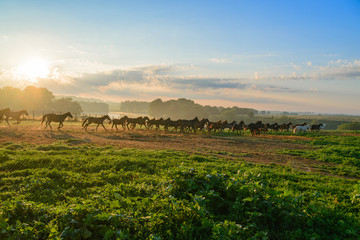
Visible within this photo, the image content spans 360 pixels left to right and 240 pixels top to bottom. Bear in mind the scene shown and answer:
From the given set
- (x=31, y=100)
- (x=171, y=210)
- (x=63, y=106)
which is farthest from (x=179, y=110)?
(x=171, y=210)

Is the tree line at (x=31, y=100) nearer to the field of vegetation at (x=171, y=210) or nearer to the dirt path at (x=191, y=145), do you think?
the dirt path at (x=191, y=145)

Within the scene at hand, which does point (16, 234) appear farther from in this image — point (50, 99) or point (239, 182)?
point (50, 99)

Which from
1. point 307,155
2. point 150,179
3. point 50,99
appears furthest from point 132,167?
point 50,99

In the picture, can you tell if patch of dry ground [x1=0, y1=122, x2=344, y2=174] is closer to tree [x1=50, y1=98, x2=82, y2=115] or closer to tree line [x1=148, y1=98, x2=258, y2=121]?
tree [x1=50, y1=98, x2=82, y2=115]

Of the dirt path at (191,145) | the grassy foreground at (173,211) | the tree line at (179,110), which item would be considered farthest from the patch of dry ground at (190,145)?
the tree line at (179,110)

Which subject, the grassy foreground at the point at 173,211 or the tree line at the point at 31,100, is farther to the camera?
the tree line at the point at 31,100

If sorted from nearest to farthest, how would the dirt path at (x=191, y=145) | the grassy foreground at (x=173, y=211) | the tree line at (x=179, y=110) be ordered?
the grassy foreground at (x=173, y=211) < the dirt path at (x=191, y=145) < the tree line at (x=179, y=110)

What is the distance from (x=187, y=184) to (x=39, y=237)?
3.34 m

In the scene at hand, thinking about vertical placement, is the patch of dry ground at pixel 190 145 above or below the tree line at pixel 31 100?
below

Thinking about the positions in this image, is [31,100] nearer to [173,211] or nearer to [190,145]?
[190,145]

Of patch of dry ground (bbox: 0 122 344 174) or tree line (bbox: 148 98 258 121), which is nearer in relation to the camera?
patch of dry ground (bbox: 0 122 344 174)

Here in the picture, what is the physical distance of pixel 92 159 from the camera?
9695 mm

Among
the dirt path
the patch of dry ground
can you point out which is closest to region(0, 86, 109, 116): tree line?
the patch of dry ground

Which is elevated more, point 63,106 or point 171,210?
point 63,106
